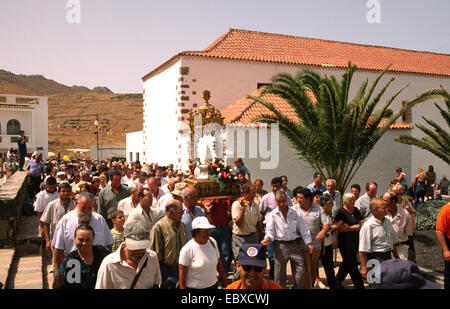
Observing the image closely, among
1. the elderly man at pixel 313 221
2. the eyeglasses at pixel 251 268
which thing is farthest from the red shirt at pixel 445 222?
the eyeglasses at pixel 251 268

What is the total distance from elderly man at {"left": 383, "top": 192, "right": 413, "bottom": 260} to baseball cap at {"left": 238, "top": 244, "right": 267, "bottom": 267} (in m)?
3.66

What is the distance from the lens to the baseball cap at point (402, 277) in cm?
285

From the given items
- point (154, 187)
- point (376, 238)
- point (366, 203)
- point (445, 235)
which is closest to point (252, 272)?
point (376, 238)

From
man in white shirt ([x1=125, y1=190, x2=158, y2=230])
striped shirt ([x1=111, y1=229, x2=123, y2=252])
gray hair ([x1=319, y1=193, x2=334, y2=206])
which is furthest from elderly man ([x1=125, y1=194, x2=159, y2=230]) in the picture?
gray hair ([x1=319, y1=193, x2=334, y2=206])

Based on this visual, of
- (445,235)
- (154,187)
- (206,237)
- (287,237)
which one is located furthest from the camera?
(154,187)

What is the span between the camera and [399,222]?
671cm

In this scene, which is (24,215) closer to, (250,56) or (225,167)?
(225,167)

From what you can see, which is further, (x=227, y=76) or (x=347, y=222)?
(x=227, y=76)

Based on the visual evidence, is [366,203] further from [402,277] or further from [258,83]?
[258,83]

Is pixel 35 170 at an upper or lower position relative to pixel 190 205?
upper

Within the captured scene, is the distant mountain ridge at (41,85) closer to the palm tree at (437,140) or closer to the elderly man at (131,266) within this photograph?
the palm tree at (437,140)

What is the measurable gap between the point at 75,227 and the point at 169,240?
122cm

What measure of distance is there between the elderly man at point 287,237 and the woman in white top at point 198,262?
1.67 meters

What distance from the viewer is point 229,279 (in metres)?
7.55
